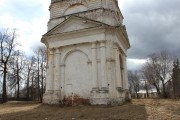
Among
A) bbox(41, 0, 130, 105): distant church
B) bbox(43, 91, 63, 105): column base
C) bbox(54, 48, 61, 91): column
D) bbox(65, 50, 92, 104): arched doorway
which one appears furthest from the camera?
bbox(54, 48, 61, 91): column

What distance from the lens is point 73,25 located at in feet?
66.0

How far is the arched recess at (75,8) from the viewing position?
20922 millimetres

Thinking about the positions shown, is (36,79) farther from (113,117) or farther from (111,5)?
(113,117)

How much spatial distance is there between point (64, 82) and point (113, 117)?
868 centimetres

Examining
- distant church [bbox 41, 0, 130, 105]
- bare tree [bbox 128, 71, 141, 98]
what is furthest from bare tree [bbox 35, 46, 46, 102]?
bare tree [bbox 128, 71, 141, 98]

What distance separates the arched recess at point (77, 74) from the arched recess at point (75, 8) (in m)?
4.15

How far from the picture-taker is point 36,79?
3950 cm

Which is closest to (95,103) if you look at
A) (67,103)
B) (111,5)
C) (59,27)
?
(67,103)

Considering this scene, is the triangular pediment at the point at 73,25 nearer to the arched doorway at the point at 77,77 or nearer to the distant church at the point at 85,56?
the distant church at the point at 85,56

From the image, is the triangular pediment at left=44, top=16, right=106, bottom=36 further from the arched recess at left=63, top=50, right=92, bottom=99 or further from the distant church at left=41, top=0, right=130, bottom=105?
the arched recess at left=63, top=50, right=92, bottom=99

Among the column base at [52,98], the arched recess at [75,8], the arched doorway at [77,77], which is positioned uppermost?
the arched recess at [75,8]

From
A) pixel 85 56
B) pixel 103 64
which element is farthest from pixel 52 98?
pixel 103 64

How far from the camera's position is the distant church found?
59.9 ft

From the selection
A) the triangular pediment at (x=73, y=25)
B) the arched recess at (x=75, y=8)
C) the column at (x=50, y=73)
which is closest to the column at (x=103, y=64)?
the triangular pediment at (x=73, y=25)
